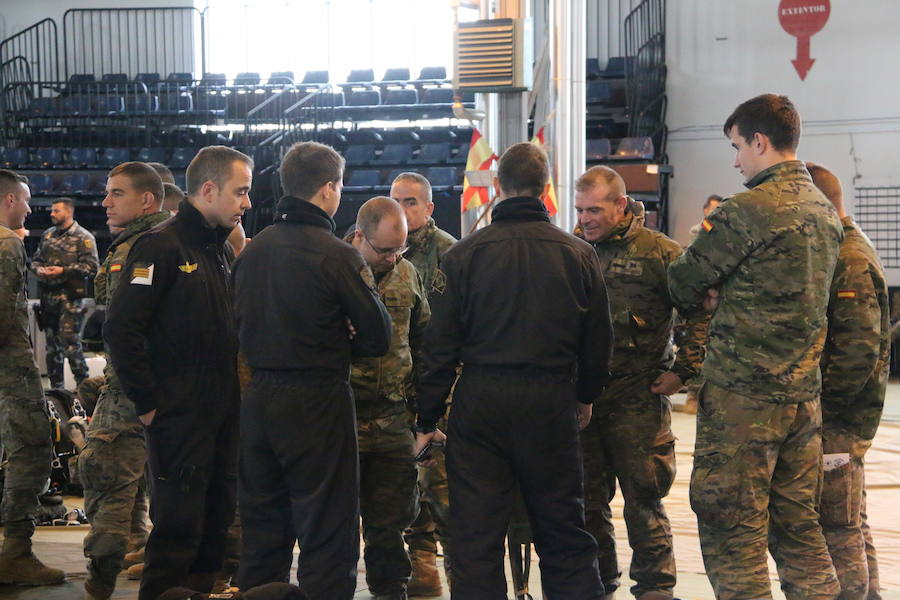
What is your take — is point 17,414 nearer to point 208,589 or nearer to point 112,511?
point 112,511

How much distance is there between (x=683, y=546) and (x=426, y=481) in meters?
1.45

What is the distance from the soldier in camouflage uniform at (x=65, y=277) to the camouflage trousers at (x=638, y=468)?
6.68 meters

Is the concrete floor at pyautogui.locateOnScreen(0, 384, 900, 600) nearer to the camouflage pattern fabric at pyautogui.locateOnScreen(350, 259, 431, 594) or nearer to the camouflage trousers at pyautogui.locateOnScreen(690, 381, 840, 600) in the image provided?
the camouflage pattern fabric at pyautogui.locateOnScreen(350, 259, 431, 594)

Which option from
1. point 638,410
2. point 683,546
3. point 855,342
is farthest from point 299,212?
point 683,546

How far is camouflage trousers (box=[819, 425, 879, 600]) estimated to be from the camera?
11.5 feet

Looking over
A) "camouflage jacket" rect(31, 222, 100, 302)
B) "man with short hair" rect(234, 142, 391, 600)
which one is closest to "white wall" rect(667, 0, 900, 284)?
"camouflage jacket" rect(31, 222, 100, 302)

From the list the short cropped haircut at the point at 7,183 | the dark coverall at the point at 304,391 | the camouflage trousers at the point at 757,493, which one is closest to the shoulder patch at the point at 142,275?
the dark coverall at the point at 304,391

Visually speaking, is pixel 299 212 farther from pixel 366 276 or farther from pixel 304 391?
pixel 304 391

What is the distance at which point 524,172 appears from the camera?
3207mm

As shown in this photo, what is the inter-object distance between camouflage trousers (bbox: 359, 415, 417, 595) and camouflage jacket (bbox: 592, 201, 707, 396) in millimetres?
771

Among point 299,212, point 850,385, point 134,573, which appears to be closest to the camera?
point 299,212

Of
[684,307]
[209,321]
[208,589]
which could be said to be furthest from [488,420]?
[208,589]

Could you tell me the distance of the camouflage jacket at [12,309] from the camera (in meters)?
4.06

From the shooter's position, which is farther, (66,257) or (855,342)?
(66,257)
